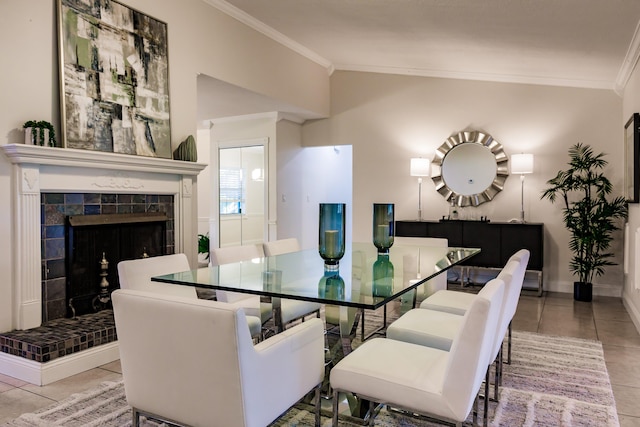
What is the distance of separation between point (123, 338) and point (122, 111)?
8.25 feet

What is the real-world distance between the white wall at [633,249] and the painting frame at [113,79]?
13.6ft

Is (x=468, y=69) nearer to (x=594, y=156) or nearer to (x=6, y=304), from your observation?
(x=594, y=156)

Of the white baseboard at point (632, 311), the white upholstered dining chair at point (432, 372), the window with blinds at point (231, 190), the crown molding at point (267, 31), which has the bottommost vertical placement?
the white baseboard at point (632, 311)

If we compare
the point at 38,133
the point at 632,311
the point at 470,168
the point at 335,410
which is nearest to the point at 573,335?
the point at 632,311

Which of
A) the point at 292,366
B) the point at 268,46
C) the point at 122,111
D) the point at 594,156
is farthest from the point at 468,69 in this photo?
the point at 292,366

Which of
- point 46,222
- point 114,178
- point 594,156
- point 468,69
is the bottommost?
point 46,222

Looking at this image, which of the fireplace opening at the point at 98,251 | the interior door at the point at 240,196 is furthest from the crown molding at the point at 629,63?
the interior door at the point at 240,196

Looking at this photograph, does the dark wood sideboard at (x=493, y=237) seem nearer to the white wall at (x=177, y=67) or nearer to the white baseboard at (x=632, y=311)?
the white baseboard at (x=632, y=311)

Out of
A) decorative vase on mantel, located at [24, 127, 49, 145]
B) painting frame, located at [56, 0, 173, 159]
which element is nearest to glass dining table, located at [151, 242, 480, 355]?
decorative vase on mantel, located at [24, 127, 49, 145]

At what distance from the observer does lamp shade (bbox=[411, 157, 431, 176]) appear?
6074 millimetres

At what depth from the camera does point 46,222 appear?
3213 mm

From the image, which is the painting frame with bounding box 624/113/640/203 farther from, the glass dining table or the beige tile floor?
the glass dining table

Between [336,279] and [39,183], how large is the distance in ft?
7.23

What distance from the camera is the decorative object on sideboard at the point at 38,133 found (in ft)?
10.0
